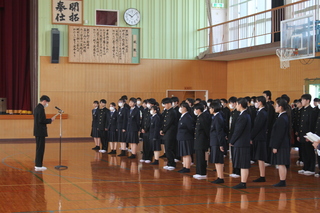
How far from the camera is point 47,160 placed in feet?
40.5

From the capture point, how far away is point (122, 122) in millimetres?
13523

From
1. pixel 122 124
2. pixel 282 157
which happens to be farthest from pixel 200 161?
pixel 122 124

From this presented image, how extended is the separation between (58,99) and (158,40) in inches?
203

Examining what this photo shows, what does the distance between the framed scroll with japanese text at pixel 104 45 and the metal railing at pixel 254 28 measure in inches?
131

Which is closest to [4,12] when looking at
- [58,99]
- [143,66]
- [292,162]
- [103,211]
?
[58,99]

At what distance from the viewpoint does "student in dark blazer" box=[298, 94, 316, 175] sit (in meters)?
→ 10.3

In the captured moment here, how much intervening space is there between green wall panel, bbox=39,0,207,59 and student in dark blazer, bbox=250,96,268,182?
1092cm

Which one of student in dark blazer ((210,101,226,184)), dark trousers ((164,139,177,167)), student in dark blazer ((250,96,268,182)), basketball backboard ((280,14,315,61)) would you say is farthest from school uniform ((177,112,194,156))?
basketball backboard ((280,14,315,61))

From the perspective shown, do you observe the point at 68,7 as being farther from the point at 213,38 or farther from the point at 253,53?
the point at 253,53

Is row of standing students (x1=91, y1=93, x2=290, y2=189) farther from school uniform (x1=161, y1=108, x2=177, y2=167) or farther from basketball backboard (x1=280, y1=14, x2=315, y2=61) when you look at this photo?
basketball backboard (x1=280, y1=14, x2=315, y2=61)

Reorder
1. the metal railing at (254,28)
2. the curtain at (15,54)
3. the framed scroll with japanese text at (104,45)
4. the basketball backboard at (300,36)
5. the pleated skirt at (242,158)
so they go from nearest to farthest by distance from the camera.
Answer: the pleated skirt at (242,158)
the basketball backboard at (300,36)
the metal railing at (254,28)
the framed scroll with japanese text at (104,45)
the curtain at (15,54)

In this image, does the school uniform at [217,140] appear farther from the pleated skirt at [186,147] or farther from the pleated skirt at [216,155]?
the pleated skirt at [186,147]

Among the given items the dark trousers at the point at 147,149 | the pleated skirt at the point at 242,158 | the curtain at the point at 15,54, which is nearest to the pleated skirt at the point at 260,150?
the pleated skirt at the point at 242,158

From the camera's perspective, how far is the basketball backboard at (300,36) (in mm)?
12508
